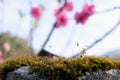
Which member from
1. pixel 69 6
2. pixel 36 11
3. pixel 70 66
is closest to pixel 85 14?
pixel 69 6

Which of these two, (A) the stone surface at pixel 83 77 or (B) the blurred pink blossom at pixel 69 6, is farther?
(B) the blurred pink blossom at pixel 69 6

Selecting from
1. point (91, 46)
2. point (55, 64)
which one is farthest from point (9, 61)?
point (91, 46)

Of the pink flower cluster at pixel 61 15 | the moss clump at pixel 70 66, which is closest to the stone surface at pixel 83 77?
the moss clump at pixel 70 66

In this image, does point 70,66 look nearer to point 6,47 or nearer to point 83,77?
point 83,77

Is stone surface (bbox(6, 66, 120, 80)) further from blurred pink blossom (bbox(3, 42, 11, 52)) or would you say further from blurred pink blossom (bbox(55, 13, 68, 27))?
blurred pink blossom (bbox(3, 42, 11, 52))

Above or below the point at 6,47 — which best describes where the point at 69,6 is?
above

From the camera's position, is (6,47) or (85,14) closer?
(85,14)

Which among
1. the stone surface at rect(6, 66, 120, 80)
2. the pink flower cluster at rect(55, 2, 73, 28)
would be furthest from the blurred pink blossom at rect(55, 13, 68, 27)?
the stone surface at rect(6, 66, 120, 80)

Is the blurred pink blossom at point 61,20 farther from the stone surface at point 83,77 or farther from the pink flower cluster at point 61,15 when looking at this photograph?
the stone surface at point 83,77
